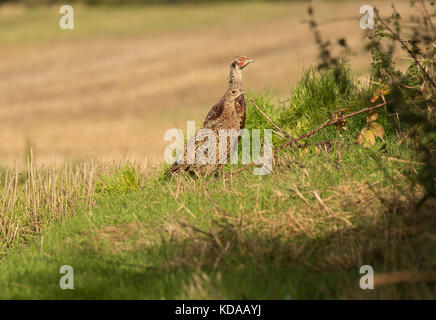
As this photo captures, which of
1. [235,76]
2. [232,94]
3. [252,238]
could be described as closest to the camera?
[252,238]

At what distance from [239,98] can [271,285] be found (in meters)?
2.89

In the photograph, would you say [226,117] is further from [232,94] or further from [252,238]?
[252,238]

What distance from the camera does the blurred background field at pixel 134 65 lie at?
2331 cm

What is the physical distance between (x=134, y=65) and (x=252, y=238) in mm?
30930

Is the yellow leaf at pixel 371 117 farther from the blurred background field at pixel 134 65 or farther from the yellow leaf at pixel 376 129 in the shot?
the blurred background field at pixel 134 65

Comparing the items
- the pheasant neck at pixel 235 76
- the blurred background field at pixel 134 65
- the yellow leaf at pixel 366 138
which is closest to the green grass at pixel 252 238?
the yellow leaf at pixel 366 138

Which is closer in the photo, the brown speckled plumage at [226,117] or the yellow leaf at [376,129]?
the yellow leaf at [376,129]

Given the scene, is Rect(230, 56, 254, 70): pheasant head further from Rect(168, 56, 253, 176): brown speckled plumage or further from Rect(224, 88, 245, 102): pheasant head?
Rect(224, 88, 245, 102): pheasant head

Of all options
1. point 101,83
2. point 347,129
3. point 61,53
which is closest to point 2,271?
point 347,129

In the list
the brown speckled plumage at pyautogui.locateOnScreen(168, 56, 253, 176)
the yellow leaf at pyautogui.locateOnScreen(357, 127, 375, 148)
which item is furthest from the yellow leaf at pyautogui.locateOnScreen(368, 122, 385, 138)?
the brown speckled plumage at pyautogui.locateOnScreen(168, 56, 253, 176)

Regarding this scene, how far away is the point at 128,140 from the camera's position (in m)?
21.5

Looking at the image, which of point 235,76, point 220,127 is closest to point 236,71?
point 235,76

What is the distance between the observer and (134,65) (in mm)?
34906

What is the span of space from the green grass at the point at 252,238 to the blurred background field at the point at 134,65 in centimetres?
981
